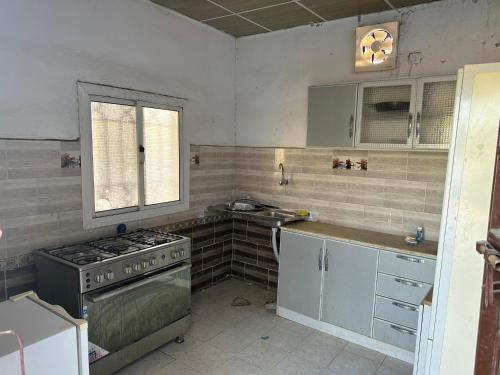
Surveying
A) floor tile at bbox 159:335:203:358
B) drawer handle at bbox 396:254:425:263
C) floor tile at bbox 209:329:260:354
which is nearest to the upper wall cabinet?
drawer handle at bbox 396:254:425:263

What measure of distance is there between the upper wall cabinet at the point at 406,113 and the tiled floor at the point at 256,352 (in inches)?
64.9

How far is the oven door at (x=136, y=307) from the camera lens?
7.01 feet

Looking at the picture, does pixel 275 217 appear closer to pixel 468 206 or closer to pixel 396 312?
pixel 396 312

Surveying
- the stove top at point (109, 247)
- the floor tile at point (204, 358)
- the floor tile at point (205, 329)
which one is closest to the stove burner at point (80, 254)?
the stove top at point (109, 247)

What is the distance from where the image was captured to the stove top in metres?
2.23

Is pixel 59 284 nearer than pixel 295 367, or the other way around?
pixel 59 284

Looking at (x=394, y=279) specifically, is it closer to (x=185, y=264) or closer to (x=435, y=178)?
(x=435, y=178)

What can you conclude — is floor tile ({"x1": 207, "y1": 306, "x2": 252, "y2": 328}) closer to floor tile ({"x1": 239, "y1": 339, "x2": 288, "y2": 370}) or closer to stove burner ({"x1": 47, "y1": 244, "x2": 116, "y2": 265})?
floor tile ({"x1": 239, "y1": 339, "x2": 288, "y2": 370})

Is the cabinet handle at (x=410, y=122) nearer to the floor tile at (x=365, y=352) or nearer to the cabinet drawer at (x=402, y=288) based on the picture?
the cabinet drawer at (x=402, y=288)

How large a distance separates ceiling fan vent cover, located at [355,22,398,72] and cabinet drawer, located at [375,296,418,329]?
191 cm

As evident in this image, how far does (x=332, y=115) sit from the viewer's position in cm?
300

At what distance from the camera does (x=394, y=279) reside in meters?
2.58

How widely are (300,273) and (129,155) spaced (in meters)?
1.79

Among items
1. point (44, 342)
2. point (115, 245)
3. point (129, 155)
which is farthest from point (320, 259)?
point (44, 342)
